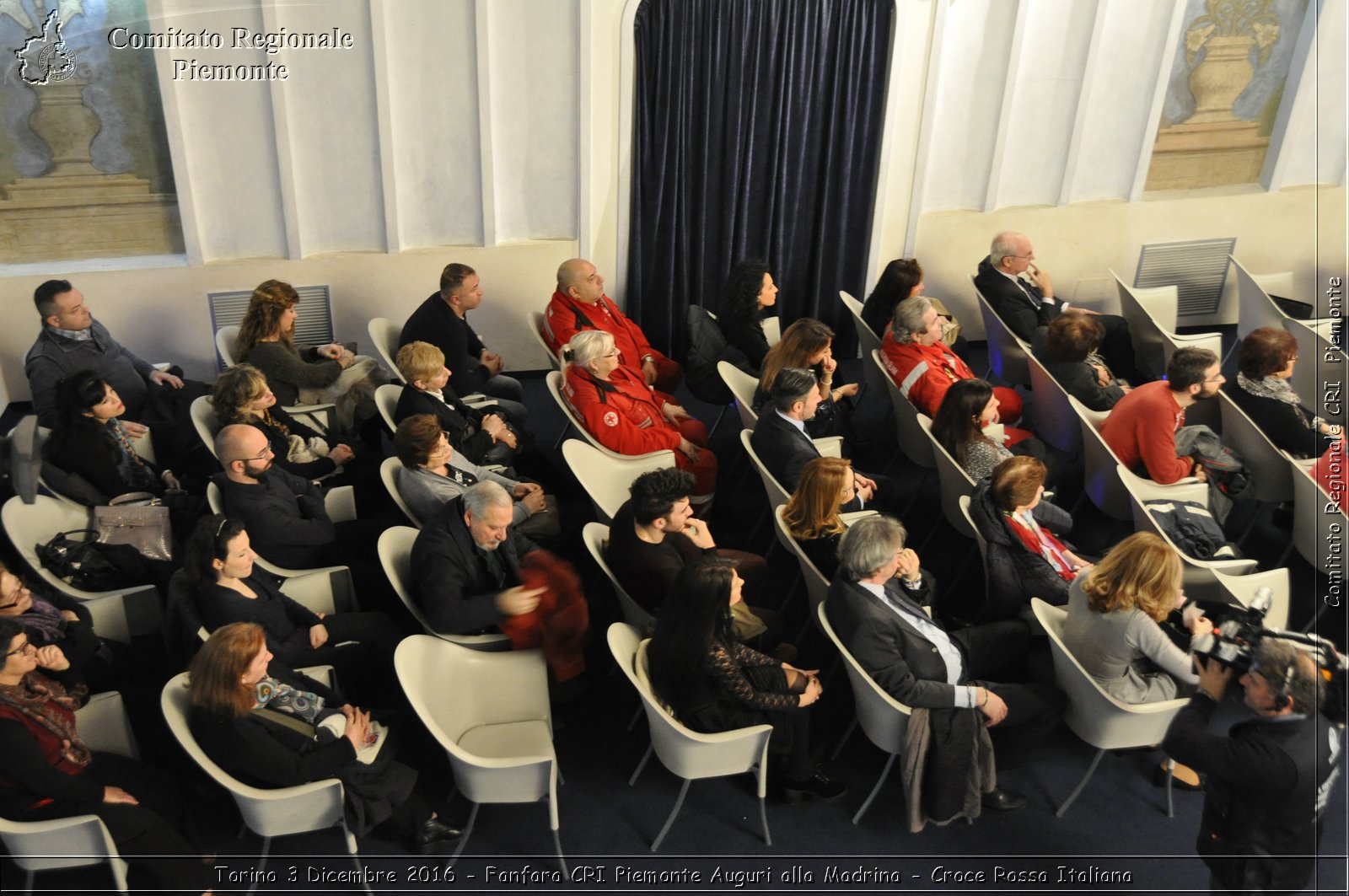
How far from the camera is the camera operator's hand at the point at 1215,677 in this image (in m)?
3.13

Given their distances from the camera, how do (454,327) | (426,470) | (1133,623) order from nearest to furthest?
(1133,623) < (426,470) < (454,327)

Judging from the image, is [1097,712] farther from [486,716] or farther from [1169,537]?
[486,716]

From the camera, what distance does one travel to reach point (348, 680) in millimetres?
4102

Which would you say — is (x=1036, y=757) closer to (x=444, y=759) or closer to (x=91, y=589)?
(x=444, y=759)

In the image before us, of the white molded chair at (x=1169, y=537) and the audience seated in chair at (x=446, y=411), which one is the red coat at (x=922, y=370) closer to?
the white molded chair at (x=1169, y=537)

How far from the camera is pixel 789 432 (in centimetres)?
481

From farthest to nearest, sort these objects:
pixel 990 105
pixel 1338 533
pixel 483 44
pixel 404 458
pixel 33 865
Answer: pixel 990 105
pixel 483 44
pixel 1338 533
pixel 404 458
pixel 33 865

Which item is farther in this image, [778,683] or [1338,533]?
[1338,533]

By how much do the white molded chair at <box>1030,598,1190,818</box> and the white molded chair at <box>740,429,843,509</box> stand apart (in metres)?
1.12

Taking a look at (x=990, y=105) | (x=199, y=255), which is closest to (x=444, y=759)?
(x=199, y=255)

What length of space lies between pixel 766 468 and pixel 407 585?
1.62m

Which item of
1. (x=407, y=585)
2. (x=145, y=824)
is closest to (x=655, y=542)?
(x=407, y=585)

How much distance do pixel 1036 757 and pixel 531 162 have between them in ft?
13.3

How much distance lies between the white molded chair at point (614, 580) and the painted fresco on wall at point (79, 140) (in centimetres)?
331
